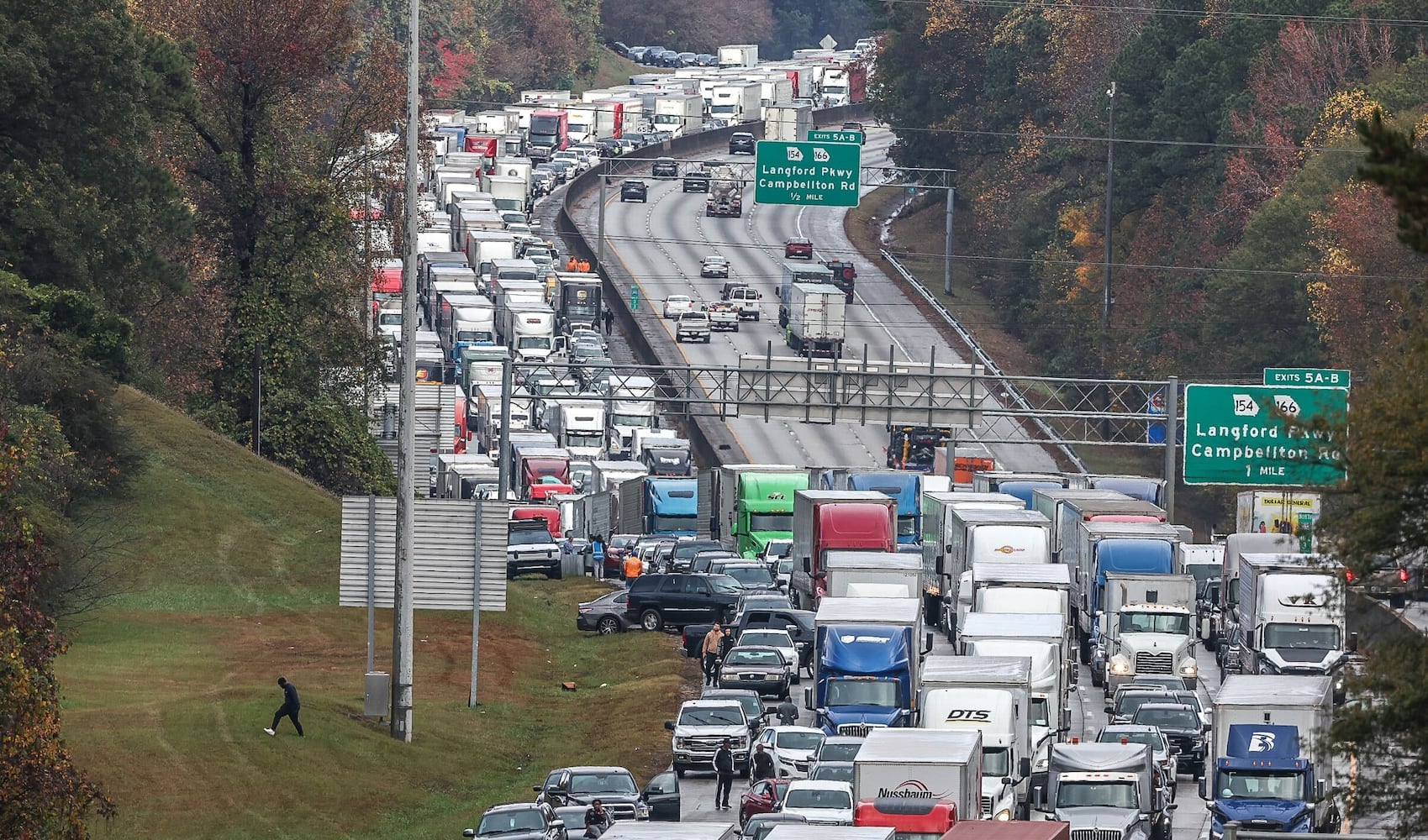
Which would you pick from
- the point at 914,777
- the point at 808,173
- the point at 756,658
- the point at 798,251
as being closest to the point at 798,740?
the point at 914,777

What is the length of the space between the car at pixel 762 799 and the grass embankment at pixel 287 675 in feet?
13.7

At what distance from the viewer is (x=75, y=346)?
5334 cm

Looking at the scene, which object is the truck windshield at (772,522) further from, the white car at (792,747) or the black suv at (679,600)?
the white car at (792,747)

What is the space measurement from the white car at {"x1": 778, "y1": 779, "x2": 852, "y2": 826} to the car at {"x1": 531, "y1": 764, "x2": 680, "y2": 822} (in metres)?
2.13

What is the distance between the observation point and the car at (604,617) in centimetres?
5500

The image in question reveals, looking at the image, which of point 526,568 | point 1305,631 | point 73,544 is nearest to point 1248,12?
point 526,568

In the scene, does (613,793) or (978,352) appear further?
(978,352)

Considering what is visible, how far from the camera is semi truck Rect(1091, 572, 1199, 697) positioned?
47906mm

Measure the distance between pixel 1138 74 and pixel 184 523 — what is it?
65977 millimetres

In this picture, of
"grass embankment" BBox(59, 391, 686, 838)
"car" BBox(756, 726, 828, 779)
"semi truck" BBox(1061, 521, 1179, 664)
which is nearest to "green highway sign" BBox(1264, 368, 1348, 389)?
"semi truck" BBox(1061, 521, 1179, 664)

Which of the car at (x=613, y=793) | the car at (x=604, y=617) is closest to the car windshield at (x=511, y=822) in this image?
the car at (x=613, y=793)

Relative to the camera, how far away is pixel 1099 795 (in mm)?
33438

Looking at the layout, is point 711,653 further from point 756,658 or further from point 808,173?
point 808,173

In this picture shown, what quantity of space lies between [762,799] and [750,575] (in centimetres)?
2297
